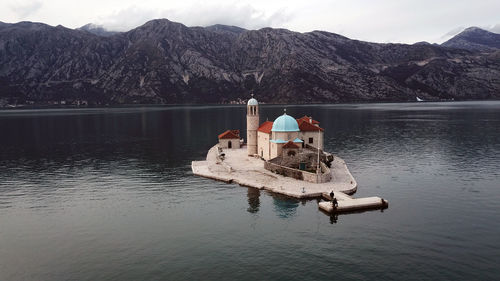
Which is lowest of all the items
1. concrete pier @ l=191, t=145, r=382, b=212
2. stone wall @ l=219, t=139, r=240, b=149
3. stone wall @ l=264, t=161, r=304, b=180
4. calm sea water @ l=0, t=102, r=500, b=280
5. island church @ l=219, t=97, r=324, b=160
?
calm sea water @ l=0, t=102, r=500, b=280

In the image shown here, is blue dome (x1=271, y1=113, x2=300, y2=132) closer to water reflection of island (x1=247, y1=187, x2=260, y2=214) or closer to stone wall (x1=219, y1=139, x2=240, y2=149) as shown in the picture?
water reflection of island (x1=247, y1=187, x2=260, y2=214)

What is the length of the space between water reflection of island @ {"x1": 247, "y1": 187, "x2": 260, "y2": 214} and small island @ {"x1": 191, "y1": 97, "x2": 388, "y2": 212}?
130cm

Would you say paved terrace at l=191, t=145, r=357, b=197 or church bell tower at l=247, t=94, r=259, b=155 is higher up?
church bell tower at l=247, t=94, r=259, b=155

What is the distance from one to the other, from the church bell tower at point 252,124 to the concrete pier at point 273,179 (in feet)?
8.19

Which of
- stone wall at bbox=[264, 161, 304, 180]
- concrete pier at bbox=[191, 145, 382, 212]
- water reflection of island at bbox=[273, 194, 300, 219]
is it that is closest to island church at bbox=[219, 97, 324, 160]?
stone wall at bbox=[264, 161, 304, 180]

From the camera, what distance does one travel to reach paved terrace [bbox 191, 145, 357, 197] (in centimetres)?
5284

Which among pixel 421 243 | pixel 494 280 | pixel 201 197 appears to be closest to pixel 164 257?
pixel 201 197

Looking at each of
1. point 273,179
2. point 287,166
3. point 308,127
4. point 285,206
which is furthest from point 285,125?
point 285,206

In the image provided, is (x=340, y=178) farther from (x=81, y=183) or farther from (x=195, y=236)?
(x=81, y=183)

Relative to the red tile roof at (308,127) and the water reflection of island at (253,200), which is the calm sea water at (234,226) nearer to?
the water reflection of island at (253,200)

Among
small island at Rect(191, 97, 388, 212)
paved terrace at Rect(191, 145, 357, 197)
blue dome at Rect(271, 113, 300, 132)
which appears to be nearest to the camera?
small island at Rect(191, 97, 388, 212)

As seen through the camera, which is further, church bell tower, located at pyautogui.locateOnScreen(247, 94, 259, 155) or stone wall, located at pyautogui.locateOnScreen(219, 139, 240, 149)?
stone wall, located at pyautogui.locateOnScreen(219, 139, 240, 149)

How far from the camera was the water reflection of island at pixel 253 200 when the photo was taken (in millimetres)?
47281

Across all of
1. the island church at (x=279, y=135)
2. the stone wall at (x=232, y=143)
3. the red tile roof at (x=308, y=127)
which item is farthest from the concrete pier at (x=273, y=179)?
the stone wall at (x=232, y=143)
